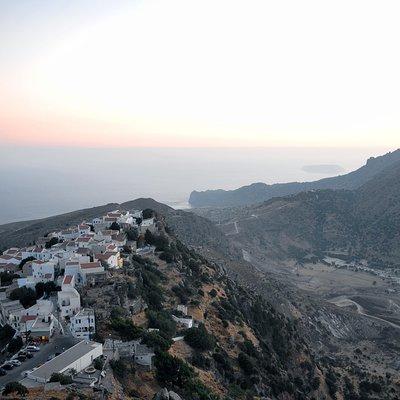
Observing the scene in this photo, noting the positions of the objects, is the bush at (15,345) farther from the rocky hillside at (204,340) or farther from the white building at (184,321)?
the white building at (184,321)

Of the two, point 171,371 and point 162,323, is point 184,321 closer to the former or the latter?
point 162,323

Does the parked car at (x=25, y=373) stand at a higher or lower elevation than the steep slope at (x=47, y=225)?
higher

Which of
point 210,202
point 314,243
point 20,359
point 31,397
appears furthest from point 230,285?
point 210,202

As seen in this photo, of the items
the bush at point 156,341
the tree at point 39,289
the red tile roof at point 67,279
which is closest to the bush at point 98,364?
the bush at point 156,341

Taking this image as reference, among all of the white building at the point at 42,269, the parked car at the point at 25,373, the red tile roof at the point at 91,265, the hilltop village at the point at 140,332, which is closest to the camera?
the parked car at the point at 25,373

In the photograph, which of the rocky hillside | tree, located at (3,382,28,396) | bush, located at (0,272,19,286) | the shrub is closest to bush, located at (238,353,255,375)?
the rocky hillside

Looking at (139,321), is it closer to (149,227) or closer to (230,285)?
(230,285)
